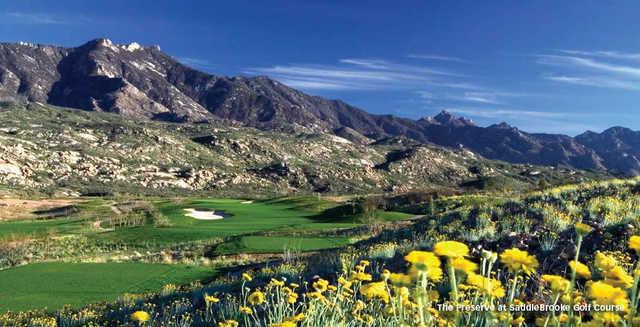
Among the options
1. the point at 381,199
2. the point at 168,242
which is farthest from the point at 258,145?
the point at 168,242

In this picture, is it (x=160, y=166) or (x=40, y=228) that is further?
(x=160, y=166)

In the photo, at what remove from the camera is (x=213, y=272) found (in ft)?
63.4

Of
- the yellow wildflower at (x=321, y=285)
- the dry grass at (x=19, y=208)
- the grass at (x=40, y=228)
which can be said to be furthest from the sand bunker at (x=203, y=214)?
Answer: the yellow wildflower at (x=321, y=285)

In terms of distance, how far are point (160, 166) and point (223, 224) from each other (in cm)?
10094

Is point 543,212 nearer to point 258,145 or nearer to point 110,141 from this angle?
point 110,141

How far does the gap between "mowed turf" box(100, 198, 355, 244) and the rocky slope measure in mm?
53489

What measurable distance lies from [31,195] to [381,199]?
211 ft

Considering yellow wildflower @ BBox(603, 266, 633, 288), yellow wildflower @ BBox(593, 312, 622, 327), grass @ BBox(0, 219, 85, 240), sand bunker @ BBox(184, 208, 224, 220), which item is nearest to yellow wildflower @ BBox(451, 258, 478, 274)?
yellow wildflower @ BBox(593, 312, 622, 327)

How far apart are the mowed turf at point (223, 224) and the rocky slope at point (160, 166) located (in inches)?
2106

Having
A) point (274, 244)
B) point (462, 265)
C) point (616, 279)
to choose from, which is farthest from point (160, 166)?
point (616, 279)

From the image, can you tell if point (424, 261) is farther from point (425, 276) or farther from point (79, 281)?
point (79, 281)

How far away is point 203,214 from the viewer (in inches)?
2078

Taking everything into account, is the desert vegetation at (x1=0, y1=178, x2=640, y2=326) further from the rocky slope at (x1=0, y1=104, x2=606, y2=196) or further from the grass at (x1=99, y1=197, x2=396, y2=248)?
the rocky slope at (x1=0, y1=104, x2=606, y2=196)

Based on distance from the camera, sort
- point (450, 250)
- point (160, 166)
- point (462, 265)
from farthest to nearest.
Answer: point (160, 166) → point (462, 265) → point (450, 250)
